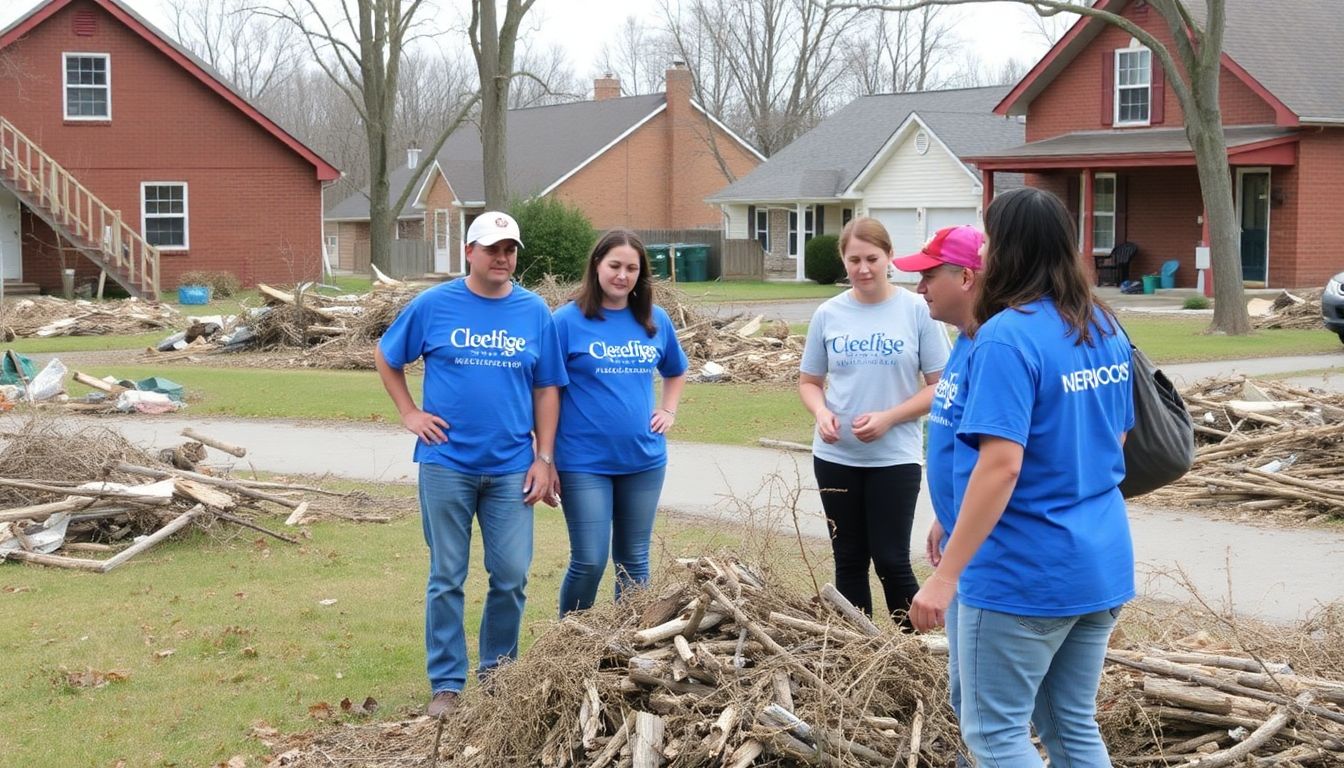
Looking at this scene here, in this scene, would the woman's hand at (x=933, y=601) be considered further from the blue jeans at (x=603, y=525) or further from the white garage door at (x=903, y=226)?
the white garage door at (x=903, y=226)

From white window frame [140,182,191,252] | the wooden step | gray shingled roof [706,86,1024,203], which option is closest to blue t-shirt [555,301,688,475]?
the wooden step

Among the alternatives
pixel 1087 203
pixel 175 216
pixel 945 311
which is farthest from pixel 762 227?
pixel 945 311

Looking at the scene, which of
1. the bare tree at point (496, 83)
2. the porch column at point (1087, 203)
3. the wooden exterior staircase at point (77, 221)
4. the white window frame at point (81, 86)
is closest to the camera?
the bare tree at point (496, 83)

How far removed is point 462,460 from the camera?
19.2 feet

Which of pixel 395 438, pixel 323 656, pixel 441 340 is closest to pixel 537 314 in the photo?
pixel 441 340

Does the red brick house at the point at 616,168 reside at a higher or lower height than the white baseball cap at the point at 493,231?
higher

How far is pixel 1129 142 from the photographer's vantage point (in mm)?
36344

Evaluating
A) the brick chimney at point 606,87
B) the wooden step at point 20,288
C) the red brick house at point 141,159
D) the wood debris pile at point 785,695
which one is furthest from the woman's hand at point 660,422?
the brick chimney at point 606,87

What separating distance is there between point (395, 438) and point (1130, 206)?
27435mm

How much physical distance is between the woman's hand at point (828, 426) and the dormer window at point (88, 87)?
3750 cm

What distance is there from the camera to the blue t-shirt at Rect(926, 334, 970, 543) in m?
4.02

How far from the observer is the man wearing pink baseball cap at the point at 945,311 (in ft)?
13.7

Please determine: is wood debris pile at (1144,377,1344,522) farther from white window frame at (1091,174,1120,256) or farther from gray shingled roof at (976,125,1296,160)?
white window frame at (1091,174,1120,256)

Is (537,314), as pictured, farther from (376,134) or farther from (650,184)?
(650,184)
